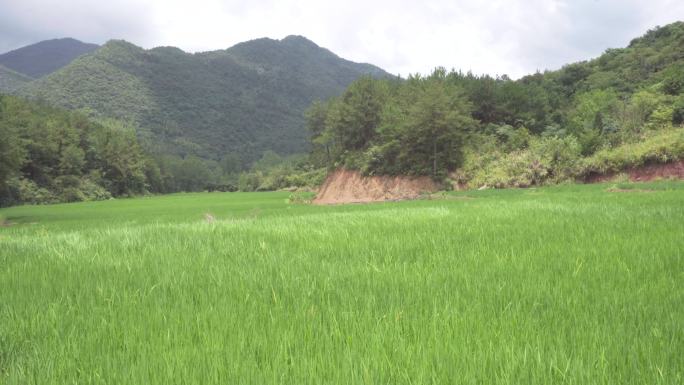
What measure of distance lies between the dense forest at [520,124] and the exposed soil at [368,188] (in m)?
1.11

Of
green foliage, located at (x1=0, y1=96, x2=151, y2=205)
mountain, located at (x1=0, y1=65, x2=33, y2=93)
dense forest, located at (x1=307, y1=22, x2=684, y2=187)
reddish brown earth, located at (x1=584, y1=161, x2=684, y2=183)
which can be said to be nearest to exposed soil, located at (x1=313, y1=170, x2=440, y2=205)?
dense forest, located at (x1=307, y1=22, x2=684, y2=187)

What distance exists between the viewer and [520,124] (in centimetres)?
4466

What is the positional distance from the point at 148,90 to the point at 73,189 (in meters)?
121

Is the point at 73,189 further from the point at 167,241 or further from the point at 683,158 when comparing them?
the point at 683,158

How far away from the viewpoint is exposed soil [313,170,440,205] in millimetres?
39438

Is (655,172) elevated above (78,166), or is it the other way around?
(78,166)

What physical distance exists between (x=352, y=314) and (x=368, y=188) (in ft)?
137

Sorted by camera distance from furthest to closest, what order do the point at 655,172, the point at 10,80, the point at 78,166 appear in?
the point at 10,80
the point at 78,166
the point at 655,172

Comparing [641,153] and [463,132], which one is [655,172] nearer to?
[641,153]

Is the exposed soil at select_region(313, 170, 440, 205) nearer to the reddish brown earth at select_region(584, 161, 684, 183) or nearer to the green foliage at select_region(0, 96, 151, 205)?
the reddish brown earth at select_region(584, 161, 684, 183)

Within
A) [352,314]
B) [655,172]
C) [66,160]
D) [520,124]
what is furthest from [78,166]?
[352,314]

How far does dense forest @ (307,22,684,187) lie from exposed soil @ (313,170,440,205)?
111cm

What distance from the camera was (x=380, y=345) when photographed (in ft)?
6.48

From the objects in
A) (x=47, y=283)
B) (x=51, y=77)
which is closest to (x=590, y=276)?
(x=47, y=283)
